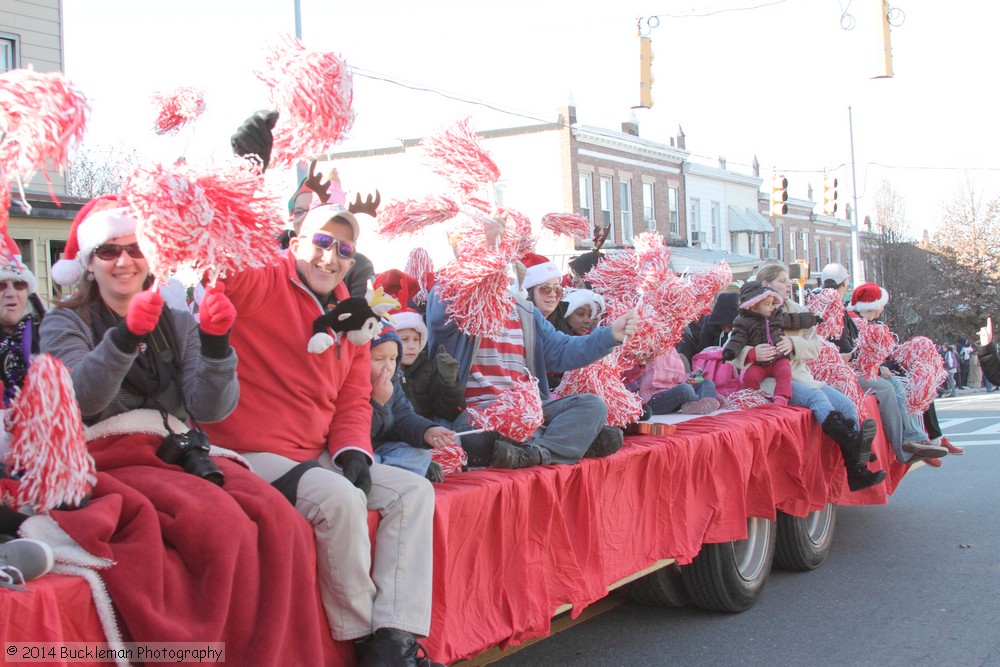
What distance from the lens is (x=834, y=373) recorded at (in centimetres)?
717

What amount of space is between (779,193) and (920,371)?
15950 millimetres

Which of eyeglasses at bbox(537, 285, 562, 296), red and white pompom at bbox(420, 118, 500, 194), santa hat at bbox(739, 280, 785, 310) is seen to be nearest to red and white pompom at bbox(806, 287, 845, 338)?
santa hat at bbox(739, 280, 785, 310)

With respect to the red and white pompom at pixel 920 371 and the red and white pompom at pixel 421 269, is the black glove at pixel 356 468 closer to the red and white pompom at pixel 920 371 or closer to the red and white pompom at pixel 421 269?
the red and white pompom at pixel 421 269

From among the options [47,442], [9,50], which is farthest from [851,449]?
[9,50]

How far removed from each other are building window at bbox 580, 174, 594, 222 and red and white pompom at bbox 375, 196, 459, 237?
26.2 m

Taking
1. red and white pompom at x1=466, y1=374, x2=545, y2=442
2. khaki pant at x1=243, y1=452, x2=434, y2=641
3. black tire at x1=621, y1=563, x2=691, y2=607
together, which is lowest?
black tire at x1=621, y1=563, x2=691, y2=607

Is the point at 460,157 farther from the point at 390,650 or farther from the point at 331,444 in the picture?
the point at 390,650

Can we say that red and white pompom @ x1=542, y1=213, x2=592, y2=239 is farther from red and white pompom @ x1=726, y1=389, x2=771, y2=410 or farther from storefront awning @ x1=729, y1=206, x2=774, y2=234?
storefront awning @ x1=729, y1=206, x2=774, y2=234

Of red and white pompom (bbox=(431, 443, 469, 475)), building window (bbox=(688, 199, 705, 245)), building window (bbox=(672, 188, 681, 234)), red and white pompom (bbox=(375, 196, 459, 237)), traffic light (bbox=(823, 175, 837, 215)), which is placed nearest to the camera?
red and white pompom (bbox=(431, 443, 469, 475))

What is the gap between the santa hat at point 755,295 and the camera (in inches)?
278

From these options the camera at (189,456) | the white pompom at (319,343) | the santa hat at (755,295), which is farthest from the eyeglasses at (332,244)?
the santa hat at (755,295)

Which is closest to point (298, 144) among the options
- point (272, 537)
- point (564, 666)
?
point (272, 537)

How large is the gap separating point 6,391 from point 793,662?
11.9 feet

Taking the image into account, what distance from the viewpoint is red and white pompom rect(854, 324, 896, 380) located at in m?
7.90
